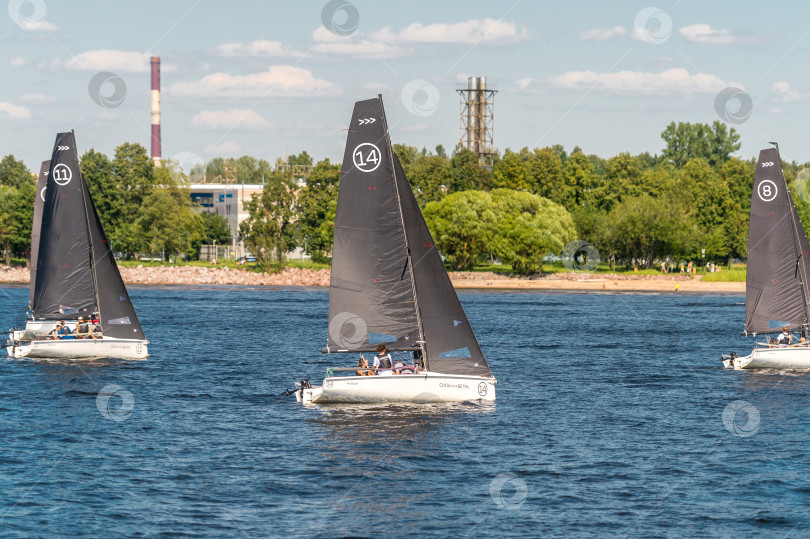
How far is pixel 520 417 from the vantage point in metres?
38.9

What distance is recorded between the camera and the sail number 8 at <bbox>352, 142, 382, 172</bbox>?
3738 centimetres

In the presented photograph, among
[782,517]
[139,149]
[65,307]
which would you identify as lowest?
[782,517]

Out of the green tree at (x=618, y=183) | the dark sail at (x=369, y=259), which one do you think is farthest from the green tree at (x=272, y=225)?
the dark sail at (x=369, y=259)

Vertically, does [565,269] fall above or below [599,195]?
below

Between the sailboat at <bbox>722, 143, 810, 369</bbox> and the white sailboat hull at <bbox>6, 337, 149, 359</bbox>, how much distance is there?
104ft

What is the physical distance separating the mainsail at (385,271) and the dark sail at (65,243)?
764 inches

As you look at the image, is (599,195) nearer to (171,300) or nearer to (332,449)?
(171,300)

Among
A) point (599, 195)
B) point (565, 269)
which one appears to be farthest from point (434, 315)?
point (599, 195)

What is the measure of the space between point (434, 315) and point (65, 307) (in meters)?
24.1

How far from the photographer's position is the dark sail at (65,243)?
51312mm

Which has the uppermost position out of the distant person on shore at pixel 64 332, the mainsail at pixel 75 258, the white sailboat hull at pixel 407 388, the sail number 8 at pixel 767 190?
the sail number 8 at pixel 767 190

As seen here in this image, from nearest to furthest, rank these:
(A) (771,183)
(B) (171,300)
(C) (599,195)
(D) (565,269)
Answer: (A) (771,183) → (B) (171,300) → (D) (565,269) → (C) (599,195)

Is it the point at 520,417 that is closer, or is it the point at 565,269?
the point at 520,417

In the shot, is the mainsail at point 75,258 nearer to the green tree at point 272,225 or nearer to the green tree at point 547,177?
the green tree at point 272,225
